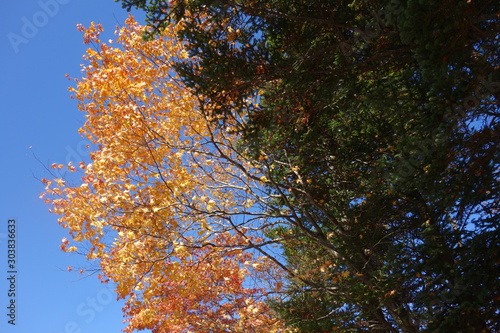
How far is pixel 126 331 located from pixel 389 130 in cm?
943

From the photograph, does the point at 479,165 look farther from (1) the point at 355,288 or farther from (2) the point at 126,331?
(2) the point at 126,331

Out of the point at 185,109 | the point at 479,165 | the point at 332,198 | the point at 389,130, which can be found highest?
the point at 185,109

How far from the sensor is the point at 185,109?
7.76 meters

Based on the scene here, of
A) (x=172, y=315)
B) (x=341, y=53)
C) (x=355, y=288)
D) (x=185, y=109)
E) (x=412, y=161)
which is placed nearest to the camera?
(x=412, y=161)

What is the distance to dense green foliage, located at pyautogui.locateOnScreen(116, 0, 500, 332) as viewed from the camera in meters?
4.28

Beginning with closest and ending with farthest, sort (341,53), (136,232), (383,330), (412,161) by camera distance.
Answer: (412,161)
(341,53)
(136,232)
(383,330)

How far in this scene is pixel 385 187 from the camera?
6648 millimetres

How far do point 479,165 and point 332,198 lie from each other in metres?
3.29

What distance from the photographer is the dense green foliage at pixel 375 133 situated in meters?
4.28

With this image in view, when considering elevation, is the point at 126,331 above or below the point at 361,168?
below

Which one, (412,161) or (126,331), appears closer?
(412,161)

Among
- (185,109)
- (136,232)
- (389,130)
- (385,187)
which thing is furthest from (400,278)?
(185,109)

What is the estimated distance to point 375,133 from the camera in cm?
701

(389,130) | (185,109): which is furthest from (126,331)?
(389,130)
